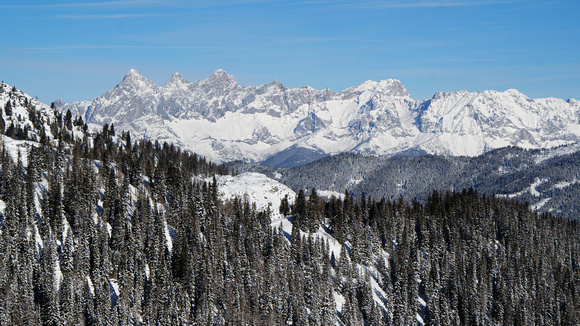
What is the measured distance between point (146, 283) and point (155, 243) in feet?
43.7

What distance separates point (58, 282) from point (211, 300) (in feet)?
136

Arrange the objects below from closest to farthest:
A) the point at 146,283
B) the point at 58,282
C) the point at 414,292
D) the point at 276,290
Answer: the point at 58,282 < the point at 146,283 < the point at 276,290 < the point at 414,292

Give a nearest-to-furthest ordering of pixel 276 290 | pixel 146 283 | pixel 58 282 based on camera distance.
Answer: pixel 58 282 → pixel 146 283 → pixel 276 290

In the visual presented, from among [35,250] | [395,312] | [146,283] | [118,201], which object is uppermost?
[118,201]

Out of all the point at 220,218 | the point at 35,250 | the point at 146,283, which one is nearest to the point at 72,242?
the point at 35,250

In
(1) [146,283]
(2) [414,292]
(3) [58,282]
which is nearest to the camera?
(3) [58,282]

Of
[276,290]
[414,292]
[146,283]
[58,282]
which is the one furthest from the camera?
[414,292]

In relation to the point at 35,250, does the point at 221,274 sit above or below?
below

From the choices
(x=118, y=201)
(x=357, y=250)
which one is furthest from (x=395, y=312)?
(x=118, y=201)

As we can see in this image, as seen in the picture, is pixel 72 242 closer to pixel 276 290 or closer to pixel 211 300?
pixel 211 300

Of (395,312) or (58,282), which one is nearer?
(58,282)

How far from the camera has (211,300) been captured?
164 metres

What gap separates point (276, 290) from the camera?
559 ft

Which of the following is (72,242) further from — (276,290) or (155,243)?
(276,290)
